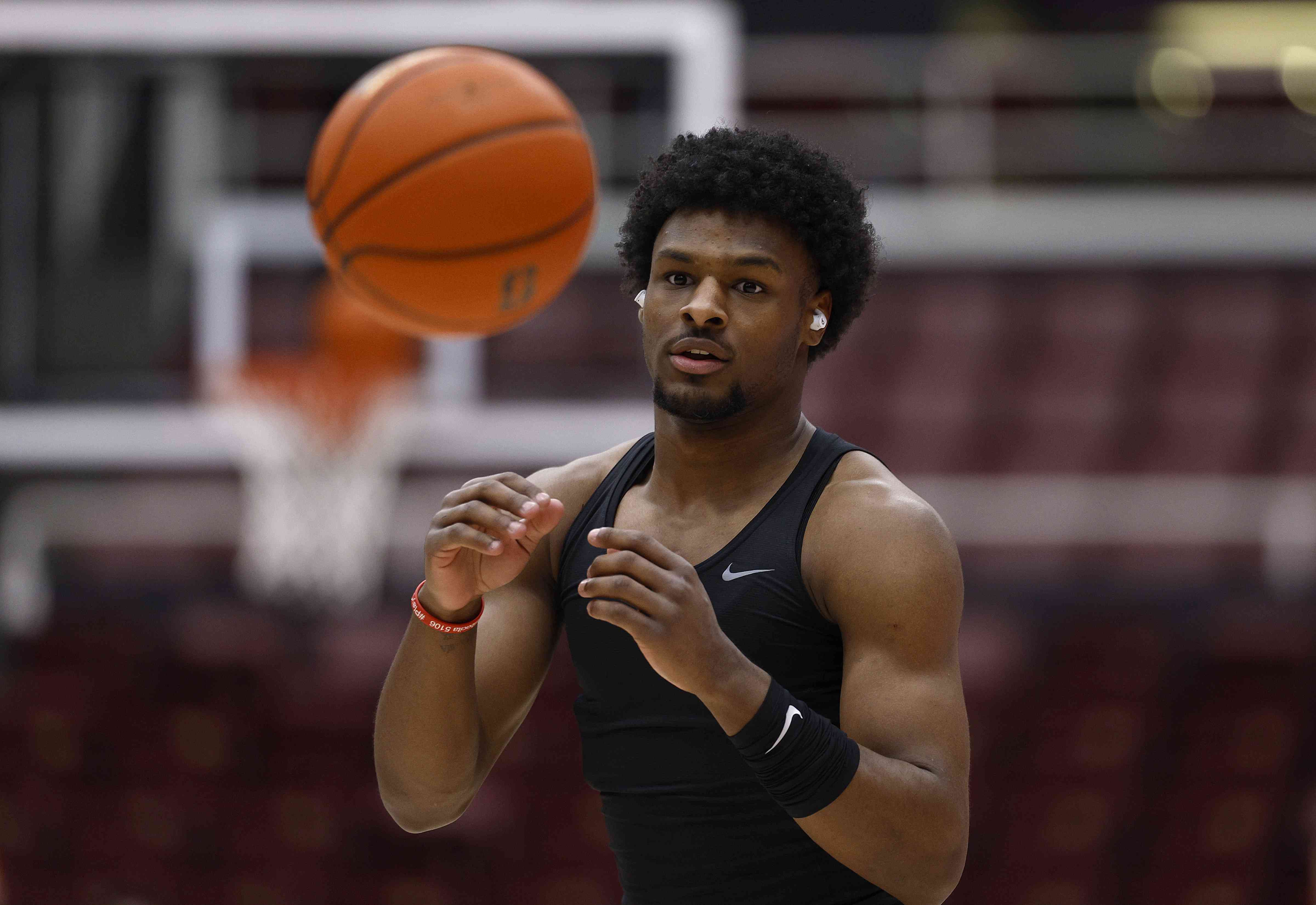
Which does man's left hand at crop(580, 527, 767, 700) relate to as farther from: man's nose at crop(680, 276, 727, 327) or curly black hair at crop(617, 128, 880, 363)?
curly black hair at crop(617, 128, 880, 363)

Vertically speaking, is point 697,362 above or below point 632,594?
above

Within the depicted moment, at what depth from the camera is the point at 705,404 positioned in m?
2.40

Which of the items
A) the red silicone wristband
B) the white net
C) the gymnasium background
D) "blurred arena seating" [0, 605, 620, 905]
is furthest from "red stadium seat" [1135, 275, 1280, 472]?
the red silicone wristband

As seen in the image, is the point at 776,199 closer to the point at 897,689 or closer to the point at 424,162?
the point at 897,689

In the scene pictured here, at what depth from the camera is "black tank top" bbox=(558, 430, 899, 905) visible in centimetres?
236

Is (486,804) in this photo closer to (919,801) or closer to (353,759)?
(353,759)

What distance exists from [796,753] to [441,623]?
616 mm

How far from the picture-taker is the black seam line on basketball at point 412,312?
11.4 feet

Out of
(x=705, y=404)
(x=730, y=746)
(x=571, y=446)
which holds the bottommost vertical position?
(x=571, y=446)

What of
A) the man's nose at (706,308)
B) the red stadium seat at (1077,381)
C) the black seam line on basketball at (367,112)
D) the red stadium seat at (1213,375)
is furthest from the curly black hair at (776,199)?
the red stadium seat at (1213,375)

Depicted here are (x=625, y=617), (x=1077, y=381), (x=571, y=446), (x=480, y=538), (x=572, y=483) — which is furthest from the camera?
(x=1077, y=381)

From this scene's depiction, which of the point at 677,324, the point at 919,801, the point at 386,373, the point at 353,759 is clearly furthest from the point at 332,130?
the point at 353,759

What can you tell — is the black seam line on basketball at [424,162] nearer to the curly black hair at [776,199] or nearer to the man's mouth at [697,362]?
the curly black hair at [776,199]

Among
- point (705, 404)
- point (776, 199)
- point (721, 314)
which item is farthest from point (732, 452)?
point (776, 199)
